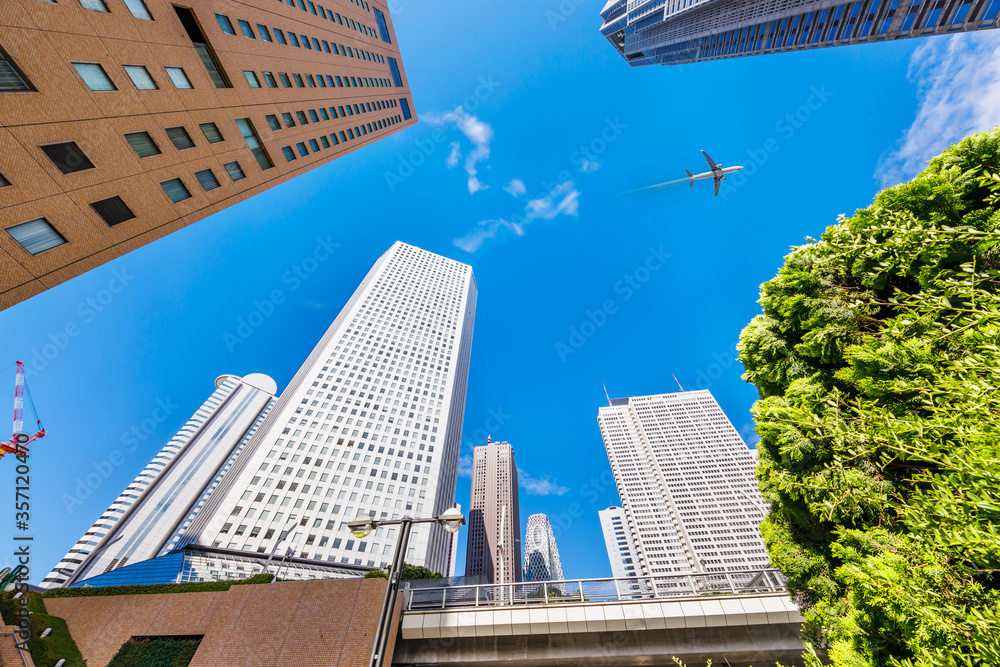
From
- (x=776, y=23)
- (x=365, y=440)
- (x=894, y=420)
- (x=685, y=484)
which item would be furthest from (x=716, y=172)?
(x=685, y=484)

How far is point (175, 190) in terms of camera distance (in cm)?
1600

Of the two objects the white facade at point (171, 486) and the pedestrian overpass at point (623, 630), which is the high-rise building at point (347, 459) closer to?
the white facade at point (171, 486)

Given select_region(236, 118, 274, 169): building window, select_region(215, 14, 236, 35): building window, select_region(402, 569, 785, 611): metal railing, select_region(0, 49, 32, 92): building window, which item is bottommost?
select_region(402, 569, 785, 611): metal railing

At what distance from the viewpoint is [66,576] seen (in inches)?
3442

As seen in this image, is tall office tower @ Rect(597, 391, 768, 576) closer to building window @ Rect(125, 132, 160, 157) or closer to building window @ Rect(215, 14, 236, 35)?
building window @ Rect(125, 132, 160, 157)

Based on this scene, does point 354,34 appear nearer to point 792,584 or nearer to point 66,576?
point 792,584

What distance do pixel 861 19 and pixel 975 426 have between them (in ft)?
184

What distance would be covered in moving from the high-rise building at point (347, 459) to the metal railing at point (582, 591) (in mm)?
11621

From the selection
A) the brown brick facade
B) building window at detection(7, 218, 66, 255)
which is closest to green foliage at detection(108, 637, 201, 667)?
the brown brick facade

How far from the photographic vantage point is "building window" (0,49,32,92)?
32.4 ft

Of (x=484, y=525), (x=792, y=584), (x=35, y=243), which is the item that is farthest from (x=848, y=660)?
(x=484, y=525)

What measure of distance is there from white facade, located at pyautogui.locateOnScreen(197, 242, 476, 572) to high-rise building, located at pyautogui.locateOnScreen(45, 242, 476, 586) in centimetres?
18

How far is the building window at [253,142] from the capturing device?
64.0ft

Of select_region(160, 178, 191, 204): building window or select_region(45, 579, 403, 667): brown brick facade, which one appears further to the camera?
select_region(160, 178, 191, 204): building window
